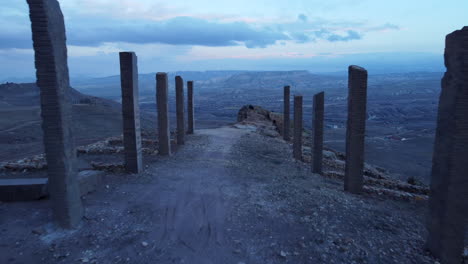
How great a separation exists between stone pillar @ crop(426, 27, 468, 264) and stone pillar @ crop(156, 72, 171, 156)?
348 inches

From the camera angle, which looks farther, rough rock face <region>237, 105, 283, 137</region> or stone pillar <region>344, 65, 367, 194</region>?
rough rock face <region>237, 105, 283, 137</region>

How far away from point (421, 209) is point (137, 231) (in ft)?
22.2

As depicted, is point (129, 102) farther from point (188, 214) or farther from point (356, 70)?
point (356, 70)

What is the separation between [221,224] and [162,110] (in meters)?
6.54

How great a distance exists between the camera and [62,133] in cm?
558

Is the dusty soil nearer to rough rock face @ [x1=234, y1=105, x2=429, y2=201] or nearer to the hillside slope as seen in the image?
rough rock face @ [x1=234, y1=105, x2=429, y2=201]

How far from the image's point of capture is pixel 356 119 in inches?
310

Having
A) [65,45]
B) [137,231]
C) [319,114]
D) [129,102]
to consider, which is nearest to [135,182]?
[129,102]

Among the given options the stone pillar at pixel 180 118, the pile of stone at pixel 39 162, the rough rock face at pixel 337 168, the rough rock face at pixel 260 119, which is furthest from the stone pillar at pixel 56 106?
the rough rock face at pixel 260 119

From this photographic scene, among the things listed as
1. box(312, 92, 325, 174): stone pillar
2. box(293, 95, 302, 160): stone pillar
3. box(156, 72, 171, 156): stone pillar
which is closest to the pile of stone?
box(156, 72, 171, 156): stone pillar

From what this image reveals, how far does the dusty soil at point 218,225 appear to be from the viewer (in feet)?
17.1

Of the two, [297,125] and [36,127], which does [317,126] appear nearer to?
[297,125]

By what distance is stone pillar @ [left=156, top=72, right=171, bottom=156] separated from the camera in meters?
11.8

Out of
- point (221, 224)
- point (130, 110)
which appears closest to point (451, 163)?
point (221, 224)
